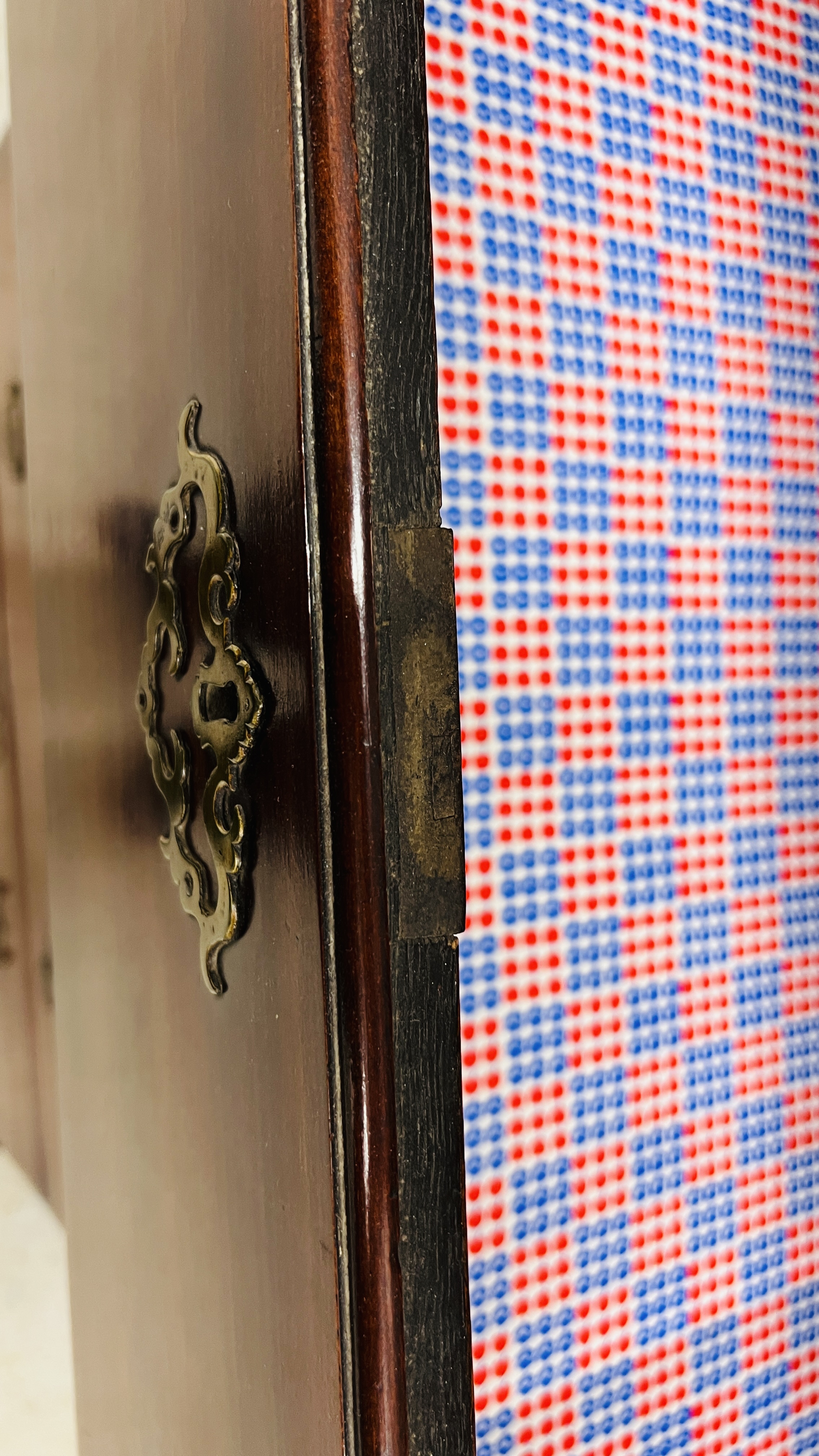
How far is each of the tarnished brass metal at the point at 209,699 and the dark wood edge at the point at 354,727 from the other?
0.21 ft

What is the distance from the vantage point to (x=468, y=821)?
64cm

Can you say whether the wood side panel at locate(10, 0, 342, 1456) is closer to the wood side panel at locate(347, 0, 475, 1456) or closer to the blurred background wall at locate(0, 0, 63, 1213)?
the wood side panel at locate(347, 0, 475, 1456)

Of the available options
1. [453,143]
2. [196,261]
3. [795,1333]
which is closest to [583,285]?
[453,143]

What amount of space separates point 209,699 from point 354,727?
11 centimetres

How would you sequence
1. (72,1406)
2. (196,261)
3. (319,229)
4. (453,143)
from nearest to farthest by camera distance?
(319,229) < (196,261) < (453,143) < (72,1406)

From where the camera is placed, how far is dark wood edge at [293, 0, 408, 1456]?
36 centimetres

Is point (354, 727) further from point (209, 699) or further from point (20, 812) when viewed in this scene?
point (20, 812)

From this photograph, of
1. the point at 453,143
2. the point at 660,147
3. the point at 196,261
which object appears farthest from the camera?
the point at 660,147

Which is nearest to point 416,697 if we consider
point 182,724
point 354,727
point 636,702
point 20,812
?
point 354,727

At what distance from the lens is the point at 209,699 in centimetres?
44

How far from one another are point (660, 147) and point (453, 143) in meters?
0.18

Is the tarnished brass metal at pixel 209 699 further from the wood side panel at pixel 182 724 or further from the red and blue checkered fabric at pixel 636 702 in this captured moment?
the red and blue checkered fabric at pixel 636 702

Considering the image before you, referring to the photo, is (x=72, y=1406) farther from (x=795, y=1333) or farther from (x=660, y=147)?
(x=660, y=147)

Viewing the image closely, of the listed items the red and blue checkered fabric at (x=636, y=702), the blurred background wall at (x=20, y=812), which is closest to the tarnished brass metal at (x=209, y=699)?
the red and blue checkered fabric at (x=636, y=702)
